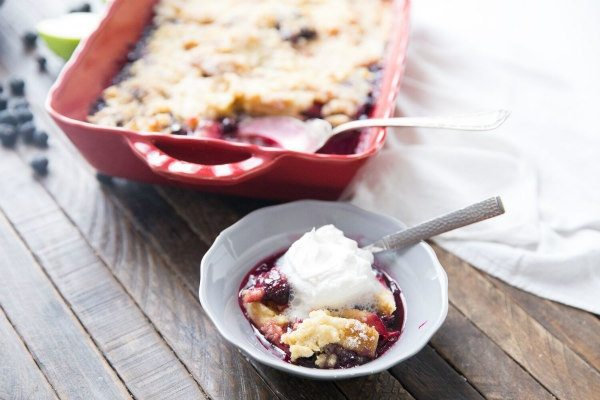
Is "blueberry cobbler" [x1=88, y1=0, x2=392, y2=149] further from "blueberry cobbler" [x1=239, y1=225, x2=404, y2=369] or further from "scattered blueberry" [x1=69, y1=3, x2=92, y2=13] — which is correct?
"blueberry cobbler" [x1=239, y1=225, x2=404, y2=369]

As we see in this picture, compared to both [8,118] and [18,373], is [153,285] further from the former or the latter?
[8,118]

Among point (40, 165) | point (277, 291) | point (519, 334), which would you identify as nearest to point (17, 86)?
point (40, 165)

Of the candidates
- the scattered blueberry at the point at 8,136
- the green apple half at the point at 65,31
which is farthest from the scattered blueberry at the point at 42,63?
the scattered blueberry at the point at 8,136

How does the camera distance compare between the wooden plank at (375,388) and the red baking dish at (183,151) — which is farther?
the red baking dish at (183,151)

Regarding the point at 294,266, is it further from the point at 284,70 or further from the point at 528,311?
the point at 284,70

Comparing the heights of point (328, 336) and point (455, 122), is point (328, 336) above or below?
below

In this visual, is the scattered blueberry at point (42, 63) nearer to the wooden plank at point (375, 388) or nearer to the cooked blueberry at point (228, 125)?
the cooked blueberry at point (228, 125)

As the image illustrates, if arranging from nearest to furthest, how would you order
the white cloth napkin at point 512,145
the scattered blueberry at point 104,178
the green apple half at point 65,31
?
the white cloth napkin at point 512,145
the scattered blueberry at point 104,178
the green apple half at point 65,31

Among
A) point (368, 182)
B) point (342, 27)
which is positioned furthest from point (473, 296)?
point (342, 27)

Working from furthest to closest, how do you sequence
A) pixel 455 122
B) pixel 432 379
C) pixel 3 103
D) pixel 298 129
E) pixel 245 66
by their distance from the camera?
pixel 3 103
pixel 245 66
pixel 298 129
pixel 455 122
pixel 432 379
